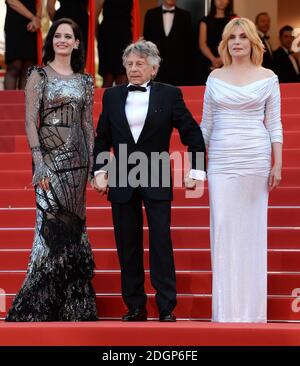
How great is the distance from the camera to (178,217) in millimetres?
9969

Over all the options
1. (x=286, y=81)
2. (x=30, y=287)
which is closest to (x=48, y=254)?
(x=30, y=287)

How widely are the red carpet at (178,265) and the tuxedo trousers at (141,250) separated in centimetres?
27

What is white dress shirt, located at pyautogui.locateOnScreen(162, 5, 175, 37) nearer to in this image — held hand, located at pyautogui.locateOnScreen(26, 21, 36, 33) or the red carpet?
held hand, located at pyautogui.locateOnScreen(26, 21, 36, 33)

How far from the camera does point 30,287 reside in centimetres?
834

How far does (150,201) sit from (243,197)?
0.61 metres

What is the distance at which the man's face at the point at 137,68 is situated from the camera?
819 centimetres

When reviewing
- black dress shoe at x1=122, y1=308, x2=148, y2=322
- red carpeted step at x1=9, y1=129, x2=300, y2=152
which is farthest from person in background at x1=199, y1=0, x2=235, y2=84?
black dress shoe at x1=122, y1=308, x2=148, y2=322

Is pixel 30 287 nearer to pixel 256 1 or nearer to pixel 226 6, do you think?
pixel 226 6

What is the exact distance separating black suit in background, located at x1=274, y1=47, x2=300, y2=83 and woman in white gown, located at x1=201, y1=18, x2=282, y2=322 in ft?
19.5

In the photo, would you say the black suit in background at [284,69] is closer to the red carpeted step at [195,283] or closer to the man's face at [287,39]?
the man's face at [287,39]

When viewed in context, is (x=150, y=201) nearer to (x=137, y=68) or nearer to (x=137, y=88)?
(x=137, y=88)

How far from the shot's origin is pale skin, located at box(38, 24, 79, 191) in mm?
8367

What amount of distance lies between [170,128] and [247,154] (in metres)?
0.52
